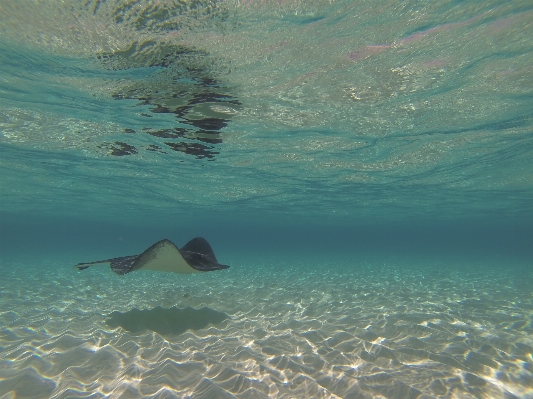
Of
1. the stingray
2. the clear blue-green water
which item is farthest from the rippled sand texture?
the stingray

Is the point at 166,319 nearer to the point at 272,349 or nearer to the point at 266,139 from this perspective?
the point at 272,349

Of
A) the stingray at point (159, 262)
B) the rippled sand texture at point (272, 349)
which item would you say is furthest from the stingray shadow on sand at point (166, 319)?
the stingray at point (159, 262)

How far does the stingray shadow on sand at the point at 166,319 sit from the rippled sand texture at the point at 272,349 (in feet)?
0.20

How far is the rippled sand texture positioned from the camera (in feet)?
15.4

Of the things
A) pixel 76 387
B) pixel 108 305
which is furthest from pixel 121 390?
pixel 108 305

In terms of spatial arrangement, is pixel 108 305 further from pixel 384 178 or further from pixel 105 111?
pixel 384 178

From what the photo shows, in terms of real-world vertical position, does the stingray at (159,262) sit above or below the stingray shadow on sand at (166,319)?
above

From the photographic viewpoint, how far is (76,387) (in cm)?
462

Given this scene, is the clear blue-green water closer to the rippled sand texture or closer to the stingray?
the rippled sand texture

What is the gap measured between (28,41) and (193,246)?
7.28m

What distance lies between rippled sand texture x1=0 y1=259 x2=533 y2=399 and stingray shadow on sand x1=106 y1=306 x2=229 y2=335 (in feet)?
0.20

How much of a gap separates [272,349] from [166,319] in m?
3.58

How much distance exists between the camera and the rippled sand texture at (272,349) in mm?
4688

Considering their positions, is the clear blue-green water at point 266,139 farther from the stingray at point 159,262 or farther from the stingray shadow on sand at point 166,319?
the stingray at point 159,262
